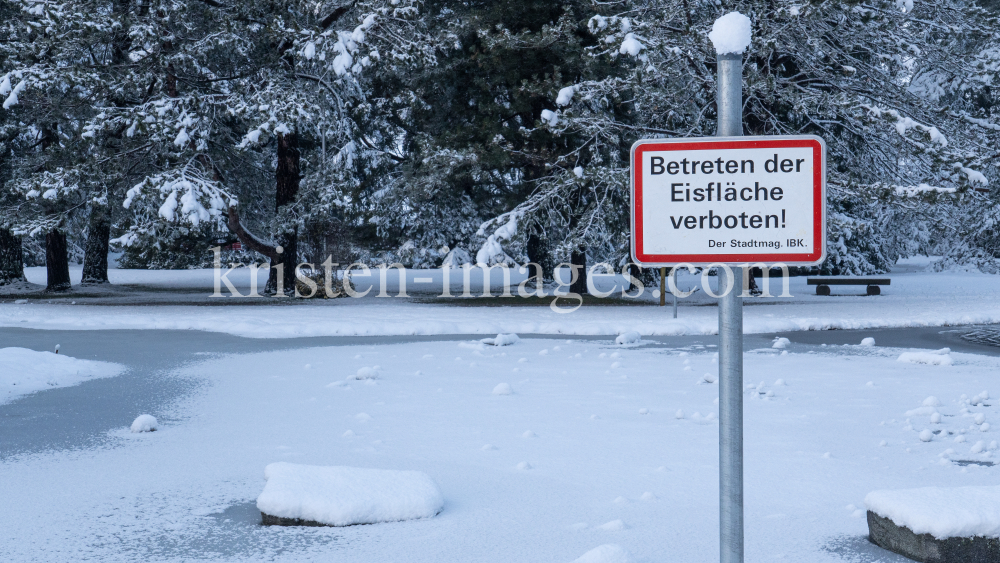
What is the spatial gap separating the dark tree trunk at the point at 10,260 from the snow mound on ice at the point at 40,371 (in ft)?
72.1

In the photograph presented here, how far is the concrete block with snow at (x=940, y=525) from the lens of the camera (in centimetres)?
425

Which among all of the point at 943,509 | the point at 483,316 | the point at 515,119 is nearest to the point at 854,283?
the point at 515,119

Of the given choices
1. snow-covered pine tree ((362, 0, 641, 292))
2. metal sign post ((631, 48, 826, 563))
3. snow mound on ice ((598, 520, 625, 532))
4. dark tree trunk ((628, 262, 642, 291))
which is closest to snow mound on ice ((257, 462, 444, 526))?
snow mound on ice ((598, 520, 625, 532))

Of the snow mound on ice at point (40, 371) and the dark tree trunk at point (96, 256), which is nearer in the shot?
the snow mound on ice at point (40, 371)

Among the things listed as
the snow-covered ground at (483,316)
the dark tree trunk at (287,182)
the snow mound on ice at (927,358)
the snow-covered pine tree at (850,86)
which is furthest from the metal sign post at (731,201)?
the dark tree trunk at (287,182)

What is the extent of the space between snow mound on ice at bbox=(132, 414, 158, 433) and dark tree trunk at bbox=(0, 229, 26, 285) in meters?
26.5

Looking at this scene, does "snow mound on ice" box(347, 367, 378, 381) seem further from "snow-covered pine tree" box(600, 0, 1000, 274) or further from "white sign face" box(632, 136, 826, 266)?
"snow-covered pine tree" box(600, 0, 1000, 274)

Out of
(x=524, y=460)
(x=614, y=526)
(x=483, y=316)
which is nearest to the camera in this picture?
(x=614, y=526)

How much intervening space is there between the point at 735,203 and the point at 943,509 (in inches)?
95.2

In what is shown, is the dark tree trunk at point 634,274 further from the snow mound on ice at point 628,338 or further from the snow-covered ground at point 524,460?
the snow-covered ground at point 524,460

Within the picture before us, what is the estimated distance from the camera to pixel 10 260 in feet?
102

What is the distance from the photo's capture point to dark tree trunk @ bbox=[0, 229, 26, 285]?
3062 cm

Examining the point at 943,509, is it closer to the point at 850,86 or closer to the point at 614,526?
the point at 614,526

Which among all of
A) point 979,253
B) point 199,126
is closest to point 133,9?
point 199,126
